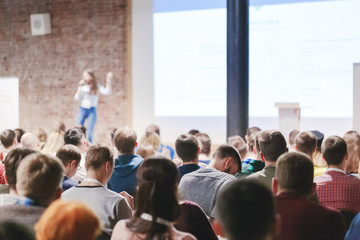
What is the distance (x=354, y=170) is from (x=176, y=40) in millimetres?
5036

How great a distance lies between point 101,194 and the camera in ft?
7.36

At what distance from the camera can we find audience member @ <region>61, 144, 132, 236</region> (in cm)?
220

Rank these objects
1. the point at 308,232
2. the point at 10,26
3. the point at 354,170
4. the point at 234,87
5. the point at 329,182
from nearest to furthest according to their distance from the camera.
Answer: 1. the point at 308,232
2. the point at 329,182
3. the point at 354,170
4. the point at 234,87
5. the point at 10,26

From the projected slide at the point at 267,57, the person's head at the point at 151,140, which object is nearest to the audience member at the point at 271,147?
the person's head at the point at 151,140

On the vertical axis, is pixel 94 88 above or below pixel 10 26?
below

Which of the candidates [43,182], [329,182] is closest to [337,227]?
[329,182]

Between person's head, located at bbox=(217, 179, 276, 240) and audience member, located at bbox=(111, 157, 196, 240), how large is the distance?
0.46m

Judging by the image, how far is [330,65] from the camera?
676cm

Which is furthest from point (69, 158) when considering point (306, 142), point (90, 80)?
point (90, 80)

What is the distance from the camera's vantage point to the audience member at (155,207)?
1659 millimetres

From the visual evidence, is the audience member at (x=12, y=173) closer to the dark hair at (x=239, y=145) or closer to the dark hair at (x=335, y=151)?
the dark hair at (x=335, y=151)

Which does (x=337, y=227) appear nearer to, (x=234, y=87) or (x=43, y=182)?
(x=43, y=182)

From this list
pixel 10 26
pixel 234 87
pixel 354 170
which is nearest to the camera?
pixel 354 170

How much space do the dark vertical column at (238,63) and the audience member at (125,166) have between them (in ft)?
10.1
